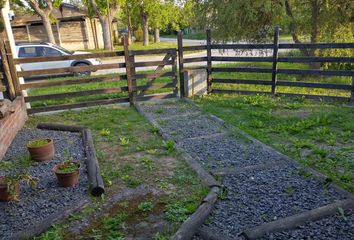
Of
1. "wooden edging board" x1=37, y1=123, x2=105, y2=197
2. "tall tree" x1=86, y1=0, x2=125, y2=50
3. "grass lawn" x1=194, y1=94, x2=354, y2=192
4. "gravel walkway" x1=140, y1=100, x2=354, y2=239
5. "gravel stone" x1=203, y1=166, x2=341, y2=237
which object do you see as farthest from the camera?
"tall tree" x1=86, y1=0, x2=125, y2=50

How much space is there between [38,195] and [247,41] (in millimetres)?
10662

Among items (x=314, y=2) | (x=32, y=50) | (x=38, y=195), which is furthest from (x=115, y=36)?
(x=38, y=195)

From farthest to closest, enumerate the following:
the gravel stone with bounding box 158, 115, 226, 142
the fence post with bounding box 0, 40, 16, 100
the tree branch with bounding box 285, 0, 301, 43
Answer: the tree branch with bounding box 285, 0, 301, 43, the fence post with bounding box 0, 40, 16, 100, the gravel stone with bounding box 158, 115, 226, 142

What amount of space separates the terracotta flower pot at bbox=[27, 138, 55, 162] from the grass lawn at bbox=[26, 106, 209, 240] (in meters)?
0.75

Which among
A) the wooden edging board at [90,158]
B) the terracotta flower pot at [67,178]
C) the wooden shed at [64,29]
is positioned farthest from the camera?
the wooden shed at [64,29]

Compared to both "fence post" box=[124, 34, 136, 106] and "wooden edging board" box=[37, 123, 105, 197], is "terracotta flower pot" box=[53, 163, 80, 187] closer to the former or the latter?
"wooden edging board" box=[37, 123, 105, 197]

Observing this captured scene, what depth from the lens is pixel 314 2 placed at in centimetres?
1076

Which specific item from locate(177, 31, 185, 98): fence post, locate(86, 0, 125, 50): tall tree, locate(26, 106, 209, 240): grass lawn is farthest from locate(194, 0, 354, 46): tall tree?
locate(86, 0, 125, 50): tall tree

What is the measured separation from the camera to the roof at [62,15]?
2558 cm

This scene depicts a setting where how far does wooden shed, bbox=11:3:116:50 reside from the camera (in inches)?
1019

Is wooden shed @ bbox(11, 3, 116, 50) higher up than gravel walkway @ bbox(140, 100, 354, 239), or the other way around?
wooden shed @ bbox(11, 3, 116, 50)

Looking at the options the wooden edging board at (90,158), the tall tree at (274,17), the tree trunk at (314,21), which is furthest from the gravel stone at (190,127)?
the tree trunk at (314,21)

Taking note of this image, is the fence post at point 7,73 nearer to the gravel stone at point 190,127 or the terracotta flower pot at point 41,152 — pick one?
the terracotta flower pot at point 41,152

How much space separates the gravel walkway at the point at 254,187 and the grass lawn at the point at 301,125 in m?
0.38
